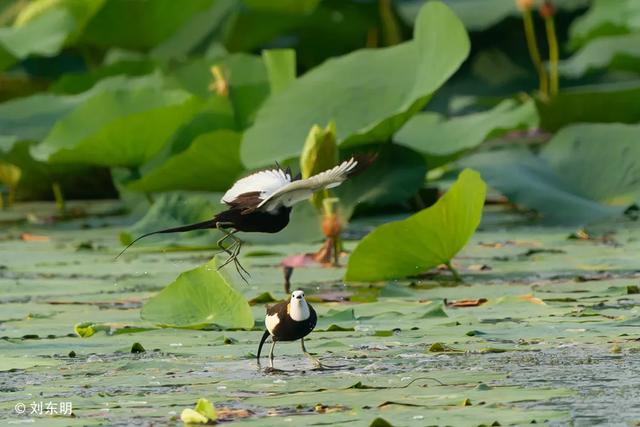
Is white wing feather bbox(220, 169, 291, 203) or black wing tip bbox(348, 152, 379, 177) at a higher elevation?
white wing feather bbox(220, 169, 291, 203)

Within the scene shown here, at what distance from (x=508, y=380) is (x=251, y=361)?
429 millimetres

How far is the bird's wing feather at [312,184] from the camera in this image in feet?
6.61

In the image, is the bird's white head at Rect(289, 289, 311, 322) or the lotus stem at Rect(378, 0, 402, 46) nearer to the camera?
the bird's white head at Rect(289, 289, 311, 322)

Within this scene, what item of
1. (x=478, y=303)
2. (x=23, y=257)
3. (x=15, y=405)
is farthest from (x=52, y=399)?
(x=23, y=257)

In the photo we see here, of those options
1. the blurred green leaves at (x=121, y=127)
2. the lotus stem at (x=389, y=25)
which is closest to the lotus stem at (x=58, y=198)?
the blurred green leaves at (x=121, y=127)

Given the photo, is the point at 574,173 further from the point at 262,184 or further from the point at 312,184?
the point at 312,184

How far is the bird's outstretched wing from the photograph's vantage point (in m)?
2.15

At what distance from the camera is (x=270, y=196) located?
6.77 feet

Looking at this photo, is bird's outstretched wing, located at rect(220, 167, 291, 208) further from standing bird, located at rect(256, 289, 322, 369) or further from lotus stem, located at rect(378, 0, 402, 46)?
lotus stem, located at rect(378, 0, 402, 46)

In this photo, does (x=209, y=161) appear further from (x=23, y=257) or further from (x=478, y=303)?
(x=478, y=303)

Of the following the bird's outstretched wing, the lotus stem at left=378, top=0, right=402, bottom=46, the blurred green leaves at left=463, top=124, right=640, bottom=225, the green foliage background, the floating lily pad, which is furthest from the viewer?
the lotus stem at left=378, top=0, right=402, bottom=46

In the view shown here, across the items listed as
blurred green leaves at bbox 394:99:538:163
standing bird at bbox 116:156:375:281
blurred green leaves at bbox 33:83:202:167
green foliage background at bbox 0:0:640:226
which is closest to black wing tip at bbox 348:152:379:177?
standing bird at bbox 116:156:375:281

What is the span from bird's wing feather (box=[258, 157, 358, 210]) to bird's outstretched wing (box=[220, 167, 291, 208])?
0.10 feet

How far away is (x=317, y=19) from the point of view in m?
6.37
